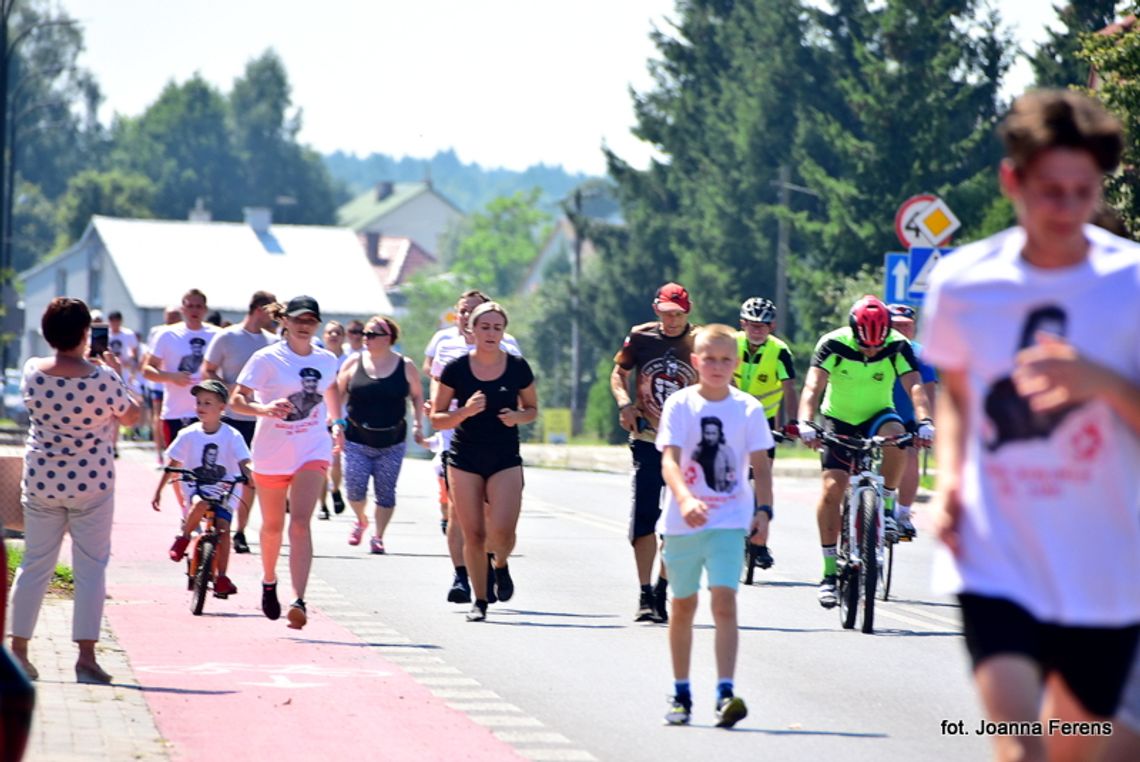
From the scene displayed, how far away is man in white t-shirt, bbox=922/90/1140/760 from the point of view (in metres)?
4.65

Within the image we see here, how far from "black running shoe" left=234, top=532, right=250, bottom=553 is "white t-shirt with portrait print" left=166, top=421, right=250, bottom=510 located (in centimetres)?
347

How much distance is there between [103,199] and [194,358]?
383ft

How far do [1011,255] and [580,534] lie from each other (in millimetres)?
15650

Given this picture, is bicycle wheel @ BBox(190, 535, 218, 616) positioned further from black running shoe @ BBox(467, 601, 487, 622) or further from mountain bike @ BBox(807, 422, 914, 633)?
mountain bike @ BBox(807, 422, 914, 633)

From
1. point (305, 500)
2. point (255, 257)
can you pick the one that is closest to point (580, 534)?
point (305, 500)

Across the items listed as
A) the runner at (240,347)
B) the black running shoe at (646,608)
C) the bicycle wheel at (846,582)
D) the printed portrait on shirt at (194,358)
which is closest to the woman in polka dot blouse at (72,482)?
the black running shoe at (646,608)

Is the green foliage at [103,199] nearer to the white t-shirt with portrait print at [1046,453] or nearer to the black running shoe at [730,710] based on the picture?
the black running shoe at [730,710]

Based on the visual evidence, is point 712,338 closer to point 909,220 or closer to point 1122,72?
point 909,220

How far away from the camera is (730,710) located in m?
8.80

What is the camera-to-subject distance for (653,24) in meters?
77.6

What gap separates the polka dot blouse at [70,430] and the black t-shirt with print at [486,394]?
9.45 feet

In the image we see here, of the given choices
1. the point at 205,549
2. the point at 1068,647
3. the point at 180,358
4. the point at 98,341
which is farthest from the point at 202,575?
the point at 1068,647

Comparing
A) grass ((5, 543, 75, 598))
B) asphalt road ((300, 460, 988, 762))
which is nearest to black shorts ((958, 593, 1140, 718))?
asphalt road ((300, 460, 988, 762))

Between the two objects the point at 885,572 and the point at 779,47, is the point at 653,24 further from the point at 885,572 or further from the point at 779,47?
the point at 885,572
